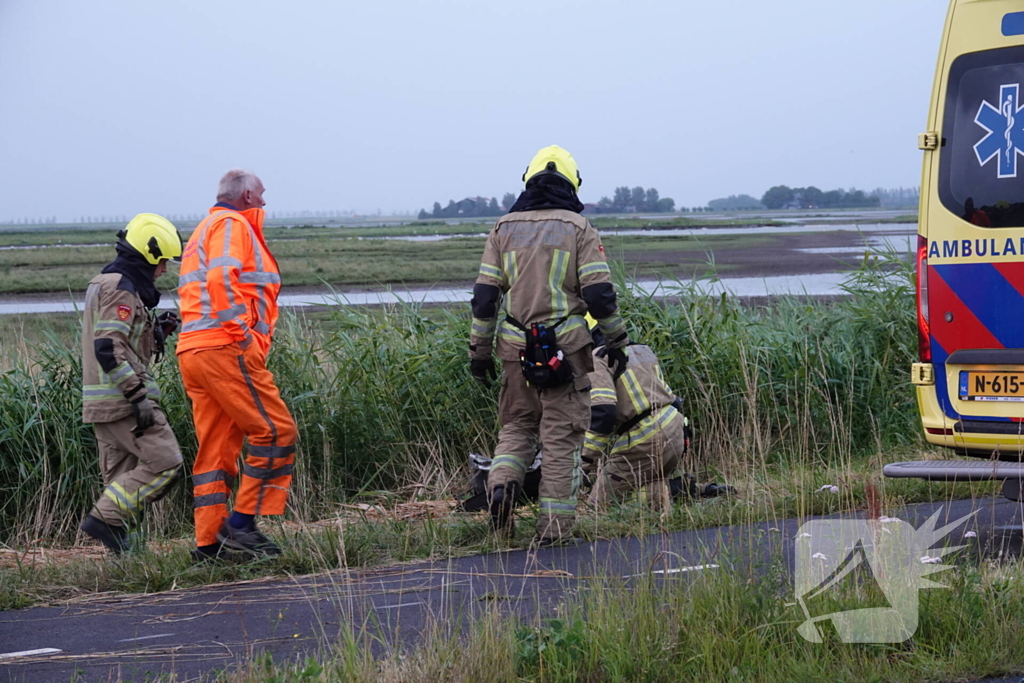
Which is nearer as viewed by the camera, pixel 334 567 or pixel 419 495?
pixel 334 567

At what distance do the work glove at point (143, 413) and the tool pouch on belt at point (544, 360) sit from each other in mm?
2273

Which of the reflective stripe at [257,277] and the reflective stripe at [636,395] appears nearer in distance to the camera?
the reflective stripe at [257,277]

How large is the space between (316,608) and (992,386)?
133 inches

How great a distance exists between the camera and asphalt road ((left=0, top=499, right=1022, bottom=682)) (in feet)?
13.3

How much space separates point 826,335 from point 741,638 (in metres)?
5.93

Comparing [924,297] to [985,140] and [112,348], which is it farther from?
[112,348]

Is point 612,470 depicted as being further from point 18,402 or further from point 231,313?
point 18,402

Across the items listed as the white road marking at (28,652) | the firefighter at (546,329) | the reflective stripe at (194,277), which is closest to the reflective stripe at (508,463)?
the firefighter at (546,329)

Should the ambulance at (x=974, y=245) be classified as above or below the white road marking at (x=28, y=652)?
above

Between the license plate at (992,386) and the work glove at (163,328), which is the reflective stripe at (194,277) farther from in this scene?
the license plate at (992,386)

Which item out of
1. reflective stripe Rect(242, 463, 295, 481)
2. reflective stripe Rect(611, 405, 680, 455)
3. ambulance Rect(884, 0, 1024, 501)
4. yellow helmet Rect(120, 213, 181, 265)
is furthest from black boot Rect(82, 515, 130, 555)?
ambulance Rect(884, 0, 1024, 501)

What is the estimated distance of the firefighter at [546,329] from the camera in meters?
5.64

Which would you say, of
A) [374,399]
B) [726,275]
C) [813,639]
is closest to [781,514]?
[813,639]

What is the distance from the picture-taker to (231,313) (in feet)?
18.1
